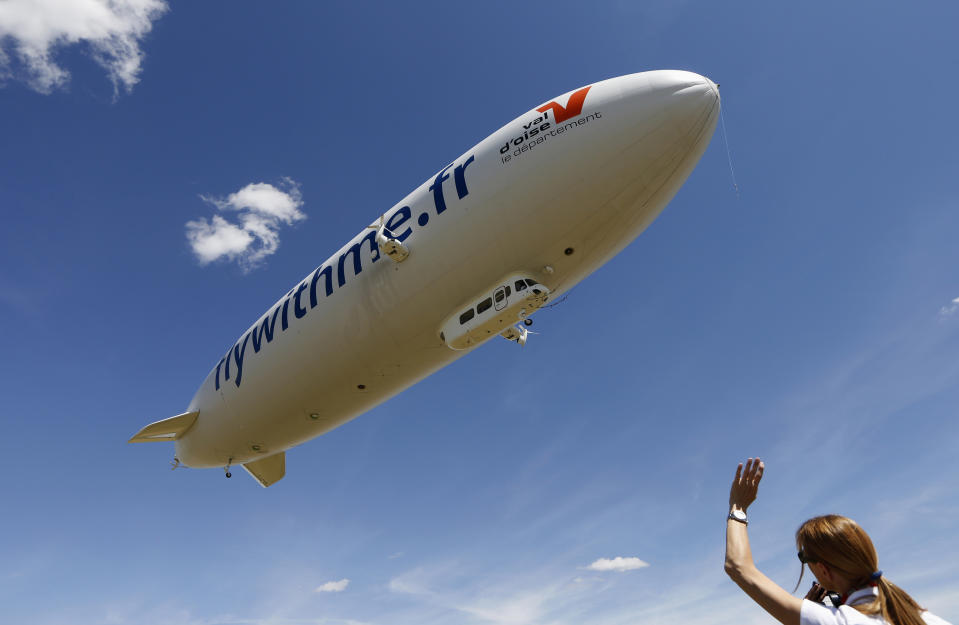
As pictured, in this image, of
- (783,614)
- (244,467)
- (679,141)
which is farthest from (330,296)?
(783,614)

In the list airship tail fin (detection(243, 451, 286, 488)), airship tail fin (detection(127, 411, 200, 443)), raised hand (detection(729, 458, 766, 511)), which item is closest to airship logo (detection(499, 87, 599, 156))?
raised hand (detection(729, 458, 766, 511))

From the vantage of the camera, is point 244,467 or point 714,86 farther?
point 244,467

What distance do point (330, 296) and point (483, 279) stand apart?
7.73 metres

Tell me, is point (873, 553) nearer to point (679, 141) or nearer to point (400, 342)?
point (679, 141)

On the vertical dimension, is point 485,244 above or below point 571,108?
below

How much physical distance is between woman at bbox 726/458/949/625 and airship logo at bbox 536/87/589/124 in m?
17.5

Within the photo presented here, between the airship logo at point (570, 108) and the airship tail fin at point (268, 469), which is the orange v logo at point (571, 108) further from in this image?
the airship tail fin at point (268, 469)

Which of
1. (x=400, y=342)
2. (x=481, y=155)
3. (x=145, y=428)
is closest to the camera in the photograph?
(x=481, y=155)

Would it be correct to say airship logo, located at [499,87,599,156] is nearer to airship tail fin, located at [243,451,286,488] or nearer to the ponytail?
the ponytail

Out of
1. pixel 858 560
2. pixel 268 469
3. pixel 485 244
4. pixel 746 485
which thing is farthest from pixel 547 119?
pixel 268 469

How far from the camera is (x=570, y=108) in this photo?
2030 cm

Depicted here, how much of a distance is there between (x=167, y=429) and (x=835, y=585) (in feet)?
119

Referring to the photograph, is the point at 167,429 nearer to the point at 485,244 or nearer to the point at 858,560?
the point at 485,244

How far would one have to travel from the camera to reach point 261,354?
94.6ft
